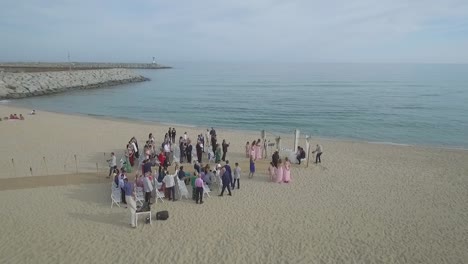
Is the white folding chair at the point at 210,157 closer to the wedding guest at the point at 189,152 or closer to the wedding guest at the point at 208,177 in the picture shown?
the wedding guest at the point at 189,152

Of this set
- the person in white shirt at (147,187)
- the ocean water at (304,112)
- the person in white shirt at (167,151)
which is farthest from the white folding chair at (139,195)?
the ocean water at (304,112)

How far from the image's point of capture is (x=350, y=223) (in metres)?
10.3

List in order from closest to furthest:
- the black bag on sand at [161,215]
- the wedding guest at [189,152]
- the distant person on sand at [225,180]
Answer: the black bag on sand at [161,215] → the distant person on sand at [225,180] → the wedding guest at [189,152]

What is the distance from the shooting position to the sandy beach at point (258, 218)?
8.66 m

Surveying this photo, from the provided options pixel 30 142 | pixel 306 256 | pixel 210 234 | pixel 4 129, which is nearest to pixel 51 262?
pixel 210 234

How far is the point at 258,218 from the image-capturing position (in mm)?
10539

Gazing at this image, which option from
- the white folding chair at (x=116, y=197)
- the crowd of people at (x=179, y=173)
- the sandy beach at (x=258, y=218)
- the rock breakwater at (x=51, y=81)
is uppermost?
the rock breakwater at (x=51, y=81)

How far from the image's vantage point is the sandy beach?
8.66 m

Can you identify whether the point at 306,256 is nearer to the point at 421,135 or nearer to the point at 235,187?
the point at 235,187

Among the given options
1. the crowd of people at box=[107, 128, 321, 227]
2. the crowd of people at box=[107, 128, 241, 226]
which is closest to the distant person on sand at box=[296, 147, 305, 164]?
the crowd of people at box=[107, 128, 321, 227]

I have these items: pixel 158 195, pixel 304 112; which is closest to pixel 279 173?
pixel 158 195

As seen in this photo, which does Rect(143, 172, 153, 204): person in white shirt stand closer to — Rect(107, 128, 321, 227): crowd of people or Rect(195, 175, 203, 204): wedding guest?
Rect(107, 128, 321, 227): crowd of people

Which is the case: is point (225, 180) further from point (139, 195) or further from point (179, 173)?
point (139, 195)

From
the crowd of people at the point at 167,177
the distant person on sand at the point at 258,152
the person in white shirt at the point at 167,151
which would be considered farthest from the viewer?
the distant person on sand at the point at 258,152
